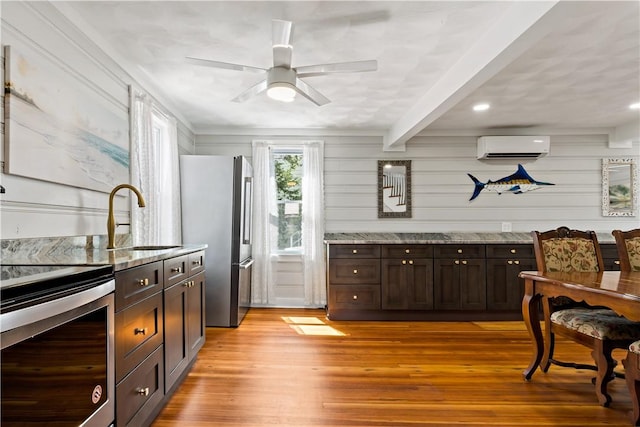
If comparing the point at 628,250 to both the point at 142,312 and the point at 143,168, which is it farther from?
the point at 143,168

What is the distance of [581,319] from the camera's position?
2297 millimetres

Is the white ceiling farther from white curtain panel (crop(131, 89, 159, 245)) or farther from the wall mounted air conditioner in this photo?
the wall mounted air conditioner

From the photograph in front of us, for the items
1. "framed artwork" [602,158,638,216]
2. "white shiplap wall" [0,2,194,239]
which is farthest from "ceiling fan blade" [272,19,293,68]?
"framed artwork" [602,158,638,216]

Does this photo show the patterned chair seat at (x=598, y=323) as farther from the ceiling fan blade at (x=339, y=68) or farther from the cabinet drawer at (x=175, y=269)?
the cabinet drawer at (x=175, y=269)

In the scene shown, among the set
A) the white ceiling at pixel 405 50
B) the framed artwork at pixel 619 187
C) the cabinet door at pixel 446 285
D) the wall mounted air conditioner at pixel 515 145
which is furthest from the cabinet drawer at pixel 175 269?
the framed artwork at pixel 619 187

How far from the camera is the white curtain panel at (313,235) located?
4.63m

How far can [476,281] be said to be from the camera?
414 centimetres

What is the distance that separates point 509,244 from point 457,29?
2.76m

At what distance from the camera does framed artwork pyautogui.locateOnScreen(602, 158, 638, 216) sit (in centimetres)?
471

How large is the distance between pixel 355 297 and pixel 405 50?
2.65m

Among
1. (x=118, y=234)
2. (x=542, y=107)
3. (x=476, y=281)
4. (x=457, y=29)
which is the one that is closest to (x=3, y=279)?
(x=118, y=234)

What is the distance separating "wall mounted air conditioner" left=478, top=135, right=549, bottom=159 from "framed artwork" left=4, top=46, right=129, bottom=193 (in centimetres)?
402

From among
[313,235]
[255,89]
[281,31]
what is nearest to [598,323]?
[281,31]

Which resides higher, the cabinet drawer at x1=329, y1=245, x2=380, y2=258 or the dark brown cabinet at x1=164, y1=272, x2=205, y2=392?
the cabinet drawer at x1=329, y1=245, x2=380, y2=258
